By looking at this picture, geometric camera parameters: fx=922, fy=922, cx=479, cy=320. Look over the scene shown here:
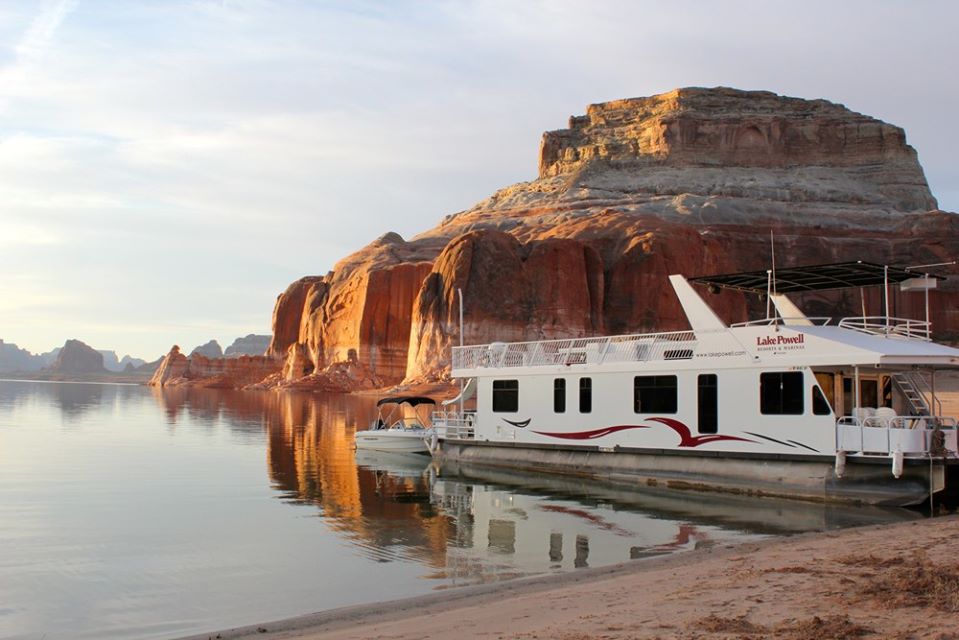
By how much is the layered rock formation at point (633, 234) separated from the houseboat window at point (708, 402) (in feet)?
201

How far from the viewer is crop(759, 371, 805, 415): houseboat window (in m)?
19.8

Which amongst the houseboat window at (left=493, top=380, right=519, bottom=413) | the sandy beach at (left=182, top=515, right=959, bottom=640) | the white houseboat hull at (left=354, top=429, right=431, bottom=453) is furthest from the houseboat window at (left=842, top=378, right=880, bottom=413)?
the white houseboat hull at (left=354, top=429, right=431, bottom=453)

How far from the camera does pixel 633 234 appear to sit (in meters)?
105

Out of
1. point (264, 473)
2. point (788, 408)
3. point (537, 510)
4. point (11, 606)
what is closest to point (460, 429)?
point (264, 473)

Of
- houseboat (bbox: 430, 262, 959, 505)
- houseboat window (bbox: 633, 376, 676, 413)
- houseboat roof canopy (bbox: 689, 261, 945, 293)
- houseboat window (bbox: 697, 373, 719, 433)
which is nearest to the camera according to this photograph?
houseboat (bbox: 430, 262, 959, 505)

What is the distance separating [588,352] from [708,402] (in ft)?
12.9

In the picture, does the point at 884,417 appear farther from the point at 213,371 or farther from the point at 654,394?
the point at 213,371

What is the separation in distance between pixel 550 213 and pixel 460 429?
324ft

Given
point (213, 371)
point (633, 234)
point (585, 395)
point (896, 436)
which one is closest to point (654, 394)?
point (585, 395)

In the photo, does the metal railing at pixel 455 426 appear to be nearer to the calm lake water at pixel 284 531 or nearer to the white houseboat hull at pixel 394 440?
the calm lake water at pixel 284 531

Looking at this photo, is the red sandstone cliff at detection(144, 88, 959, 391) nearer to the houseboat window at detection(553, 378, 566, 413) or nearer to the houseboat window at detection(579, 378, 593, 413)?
the houseboat window at detection(553, 378, 566, 413)

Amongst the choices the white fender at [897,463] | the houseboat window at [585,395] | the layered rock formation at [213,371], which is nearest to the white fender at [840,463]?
the white fender at [897,463]

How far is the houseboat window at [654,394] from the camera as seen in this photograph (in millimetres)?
22156

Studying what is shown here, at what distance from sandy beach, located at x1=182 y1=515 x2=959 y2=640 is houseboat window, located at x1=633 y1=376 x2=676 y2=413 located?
9.16m
